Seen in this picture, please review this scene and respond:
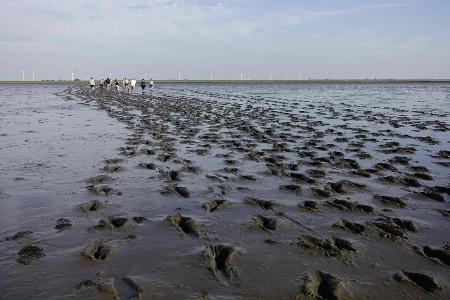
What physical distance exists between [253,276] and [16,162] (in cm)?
1152

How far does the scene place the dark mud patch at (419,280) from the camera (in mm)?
6320

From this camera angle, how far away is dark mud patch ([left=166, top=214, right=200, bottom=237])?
8.55m

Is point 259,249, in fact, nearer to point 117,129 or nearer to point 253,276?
point 253,276

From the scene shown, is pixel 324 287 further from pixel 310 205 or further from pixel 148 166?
pixel 148 166

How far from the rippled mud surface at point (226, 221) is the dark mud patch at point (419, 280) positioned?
15 millimetres

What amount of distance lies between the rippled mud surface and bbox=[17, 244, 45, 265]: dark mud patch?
2 centimetres

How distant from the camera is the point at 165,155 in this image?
1638 centimetres

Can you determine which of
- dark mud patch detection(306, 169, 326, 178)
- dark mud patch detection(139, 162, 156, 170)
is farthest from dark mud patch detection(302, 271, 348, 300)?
dark mud patch detection(139, 162, 156, 170)

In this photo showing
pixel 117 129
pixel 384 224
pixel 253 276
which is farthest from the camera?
pixel 117 129

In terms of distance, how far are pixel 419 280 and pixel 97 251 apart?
5184 mm

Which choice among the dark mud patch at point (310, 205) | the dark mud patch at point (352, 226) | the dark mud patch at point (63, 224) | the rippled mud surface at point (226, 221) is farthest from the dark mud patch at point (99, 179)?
the dark mud patch at point (352, 226)

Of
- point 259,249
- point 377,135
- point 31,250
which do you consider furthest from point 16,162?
point 377,135

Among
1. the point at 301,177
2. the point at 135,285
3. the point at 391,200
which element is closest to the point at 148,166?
the point at 301,177

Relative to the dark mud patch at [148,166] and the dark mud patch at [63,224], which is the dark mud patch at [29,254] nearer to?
the dark mud patch at [63,224]
